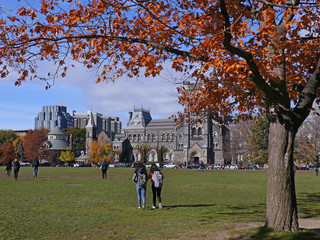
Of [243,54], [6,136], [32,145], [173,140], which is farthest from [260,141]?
[6,136]

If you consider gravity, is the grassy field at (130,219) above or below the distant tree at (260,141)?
below

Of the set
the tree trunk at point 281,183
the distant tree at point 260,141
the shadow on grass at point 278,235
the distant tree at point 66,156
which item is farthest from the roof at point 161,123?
the shadow on grass at point 278,235

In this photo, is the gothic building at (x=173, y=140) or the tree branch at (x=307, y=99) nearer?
the tree branch at (x=307, y=99)

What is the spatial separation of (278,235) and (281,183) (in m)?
1.26

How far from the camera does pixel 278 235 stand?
856 centimetres

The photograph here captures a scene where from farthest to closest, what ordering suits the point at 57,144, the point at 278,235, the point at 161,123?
1. the point at 161,123
2. the point at 57,144
3. the point at 278,235

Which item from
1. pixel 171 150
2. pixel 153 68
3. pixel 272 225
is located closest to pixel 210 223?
pixel 272 225

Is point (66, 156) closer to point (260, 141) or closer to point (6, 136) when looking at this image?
point (6, 136)

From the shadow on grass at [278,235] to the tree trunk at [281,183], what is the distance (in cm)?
25

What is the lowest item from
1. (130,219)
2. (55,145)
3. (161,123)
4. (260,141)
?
(130,219)

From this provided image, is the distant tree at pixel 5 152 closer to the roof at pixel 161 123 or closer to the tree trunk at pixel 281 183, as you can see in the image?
the roof at pixel 161 123

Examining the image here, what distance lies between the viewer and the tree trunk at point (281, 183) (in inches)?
356

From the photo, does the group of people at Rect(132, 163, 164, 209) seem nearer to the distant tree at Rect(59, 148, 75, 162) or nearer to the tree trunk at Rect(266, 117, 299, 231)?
the tree trunk at Rect(266, 117, 299, 231)

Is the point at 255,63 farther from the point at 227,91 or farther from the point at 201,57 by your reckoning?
the point at 227,91
